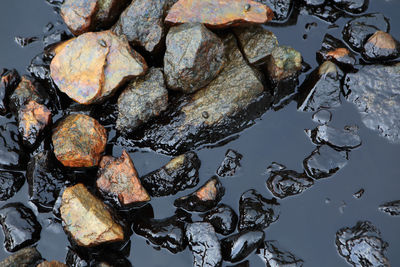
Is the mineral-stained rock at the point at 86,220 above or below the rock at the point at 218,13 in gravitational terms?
below

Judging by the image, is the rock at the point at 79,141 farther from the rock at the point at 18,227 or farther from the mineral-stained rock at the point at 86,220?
the rock at the point at 18,227

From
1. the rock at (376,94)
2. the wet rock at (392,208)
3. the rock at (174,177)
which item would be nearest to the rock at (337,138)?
the rock at (376,94)

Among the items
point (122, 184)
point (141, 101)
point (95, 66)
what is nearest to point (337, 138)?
point (141, 101)

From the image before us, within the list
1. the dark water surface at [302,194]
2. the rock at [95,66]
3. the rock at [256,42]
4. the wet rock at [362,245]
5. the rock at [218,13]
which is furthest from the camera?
the rock at [256,42]

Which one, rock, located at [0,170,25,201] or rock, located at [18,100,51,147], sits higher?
rock, located at [18,100,51,147]

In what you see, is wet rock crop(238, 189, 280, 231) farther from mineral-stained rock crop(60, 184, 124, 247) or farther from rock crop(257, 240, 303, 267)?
mineral-stained rock crop(60, 184, 124, 247)

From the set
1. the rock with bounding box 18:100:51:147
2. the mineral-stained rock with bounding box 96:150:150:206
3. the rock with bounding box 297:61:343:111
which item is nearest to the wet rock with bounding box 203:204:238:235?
the mineral-stained rock with bounding box 96:150:150:206
